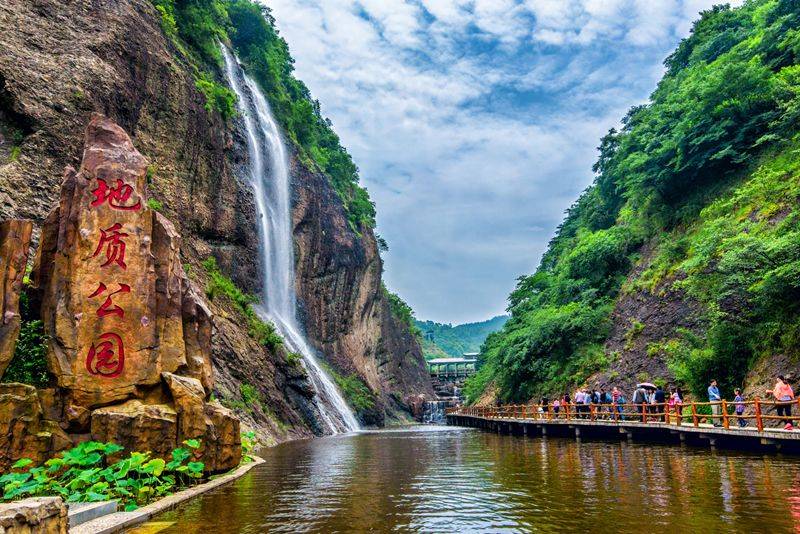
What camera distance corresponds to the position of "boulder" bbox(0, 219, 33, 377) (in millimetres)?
9039

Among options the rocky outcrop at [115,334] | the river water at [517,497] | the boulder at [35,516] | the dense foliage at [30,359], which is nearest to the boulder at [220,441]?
the rocky outcrop at [115,334]

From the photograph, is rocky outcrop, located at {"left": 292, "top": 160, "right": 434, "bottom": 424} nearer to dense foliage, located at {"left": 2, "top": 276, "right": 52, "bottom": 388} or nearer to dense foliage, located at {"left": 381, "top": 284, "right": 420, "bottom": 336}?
dense foliage, located at {"left": 381, "top": 284, "right": 420, "bottom": 336}

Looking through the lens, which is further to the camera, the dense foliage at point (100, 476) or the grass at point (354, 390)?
the grass at point (354, 390)

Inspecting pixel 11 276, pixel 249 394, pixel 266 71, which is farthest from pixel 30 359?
pixel 266 71

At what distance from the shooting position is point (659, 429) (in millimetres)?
16719

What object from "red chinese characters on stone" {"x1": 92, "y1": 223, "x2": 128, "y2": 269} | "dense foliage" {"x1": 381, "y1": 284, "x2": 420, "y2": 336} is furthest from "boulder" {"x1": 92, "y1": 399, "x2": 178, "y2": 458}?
"dense foliage" {"x1": 381, "y1": 284, "x2": 420, "y2": 336}

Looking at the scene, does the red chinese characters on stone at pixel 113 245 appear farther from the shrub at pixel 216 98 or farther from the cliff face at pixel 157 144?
the shrub at pixel 216 98

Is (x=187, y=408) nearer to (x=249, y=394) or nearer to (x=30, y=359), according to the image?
(x=30, y=359)

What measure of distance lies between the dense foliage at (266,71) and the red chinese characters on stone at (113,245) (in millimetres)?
21167

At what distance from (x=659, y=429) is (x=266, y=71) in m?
40.1

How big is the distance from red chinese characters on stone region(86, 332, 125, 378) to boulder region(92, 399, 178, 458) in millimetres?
657

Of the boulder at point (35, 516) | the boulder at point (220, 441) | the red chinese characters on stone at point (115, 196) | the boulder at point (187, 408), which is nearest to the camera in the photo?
the boulder at point (35, 516)

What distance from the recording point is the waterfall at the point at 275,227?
3341 centimetres

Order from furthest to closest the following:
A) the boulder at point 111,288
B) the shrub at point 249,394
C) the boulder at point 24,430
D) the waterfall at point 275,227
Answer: the waterfall at point 275,227, the shrub at point 249,394, the boulder at point 111,288, the boulder at point 24,430
